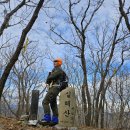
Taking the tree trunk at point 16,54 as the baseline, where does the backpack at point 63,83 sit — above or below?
below

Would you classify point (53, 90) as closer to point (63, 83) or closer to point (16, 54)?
point (63, 83)

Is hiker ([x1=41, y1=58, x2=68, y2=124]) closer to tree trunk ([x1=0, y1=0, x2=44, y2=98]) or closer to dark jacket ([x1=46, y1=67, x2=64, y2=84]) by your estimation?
dark jacket ([x1=46, y1=67, x2=64, y2=84])

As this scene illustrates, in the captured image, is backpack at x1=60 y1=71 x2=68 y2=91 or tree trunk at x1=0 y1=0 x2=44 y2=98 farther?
tree trunk at x1=0 y1=0 x2=44 y2=98

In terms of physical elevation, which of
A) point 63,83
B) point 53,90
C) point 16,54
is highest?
point 16,54

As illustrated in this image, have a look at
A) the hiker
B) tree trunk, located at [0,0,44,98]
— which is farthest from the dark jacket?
tree trunk, located at [0,0,44,98]

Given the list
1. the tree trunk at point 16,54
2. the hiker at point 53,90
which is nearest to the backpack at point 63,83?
the hiker at point 53,90

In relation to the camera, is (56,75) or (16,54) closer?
(56,75)

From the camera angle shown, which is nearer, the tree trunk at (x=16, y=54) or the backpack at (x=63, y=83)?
the backpack at (x=63, y=83)

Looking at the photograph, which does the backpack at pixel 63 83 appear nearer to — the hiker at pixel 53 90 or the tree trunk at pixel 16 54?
the hiker at pixel 53 90

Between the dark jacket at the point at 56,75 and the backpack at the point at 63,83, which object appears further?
the backpack at the point at 63,83

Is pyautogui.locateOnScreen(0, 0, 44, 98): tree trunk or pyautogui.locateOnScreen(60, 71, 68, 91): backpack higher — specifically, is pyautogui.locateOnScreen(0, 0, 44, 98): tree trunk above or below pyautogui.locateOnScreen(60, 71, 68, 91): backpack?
above

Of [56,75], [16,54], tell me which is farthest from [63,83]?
[16,54]

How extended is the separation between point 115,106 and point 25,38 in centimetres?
4264

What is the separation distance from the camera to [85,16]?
21.6 meters
